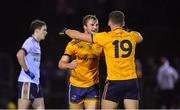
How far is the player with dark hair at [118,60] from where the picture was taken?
1047 centimetres

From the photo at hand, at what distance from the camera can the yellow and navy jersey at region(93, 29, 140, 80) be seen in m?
10.5

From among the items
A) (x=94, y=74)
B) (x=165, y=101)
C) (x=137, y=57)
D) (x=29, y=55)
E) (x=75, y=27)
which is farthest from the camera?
(x=137, y=57)

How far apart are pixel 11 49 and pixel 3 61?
130 cm

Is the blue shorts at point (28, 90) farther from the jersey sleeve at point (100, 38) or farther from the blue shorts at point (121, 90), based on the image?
the jersey sleeve at point (100, 38)

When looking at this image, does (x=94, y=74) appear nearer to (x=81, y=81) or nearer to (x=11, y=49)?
(x=81, y=81)

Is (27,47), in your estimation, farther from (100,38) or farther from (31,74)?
(100,38)

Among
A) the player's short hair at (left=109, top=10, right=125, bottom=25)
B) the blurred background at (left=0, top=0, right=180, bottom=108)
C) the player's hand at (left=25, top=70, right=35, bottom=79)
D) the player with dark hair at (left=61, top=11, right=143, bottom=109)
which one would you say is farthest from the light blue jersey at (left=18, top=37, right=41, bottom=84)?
the blurred background at (left=0, top=0, right=180, bottom=108)

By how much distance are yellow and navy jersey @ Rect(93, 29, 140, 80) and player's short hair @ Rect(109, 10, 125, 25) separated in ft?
0.48

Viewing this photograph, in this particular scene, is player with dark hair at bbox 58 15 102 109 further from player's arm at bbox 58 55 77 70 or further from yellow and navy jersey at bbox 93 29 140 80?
yellow and navy jersey at bbox 93 29 140 80

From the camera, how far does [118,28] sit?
34.5 ft

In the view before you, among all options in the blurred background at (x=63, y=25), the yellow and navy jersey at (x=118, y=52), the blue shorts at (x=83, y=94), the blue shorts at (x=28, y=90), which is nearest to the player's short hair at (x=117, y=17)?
the yellow and navy jersey at (x=118, y=52)

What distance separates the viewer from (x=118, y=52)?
1047 cm

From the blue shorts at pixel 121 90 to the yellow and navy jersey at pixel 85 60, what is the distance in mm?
812

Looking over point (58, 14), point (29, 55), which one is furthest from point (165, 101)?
point (29, 55)
